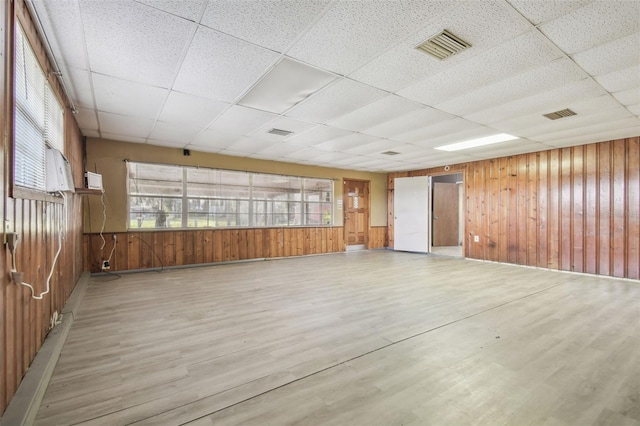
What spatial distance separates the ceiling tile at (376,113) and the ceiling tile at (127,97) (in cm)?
226

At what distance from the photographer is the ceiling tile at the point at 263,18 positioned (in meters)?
1.87

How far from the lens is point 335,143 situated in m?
5.46

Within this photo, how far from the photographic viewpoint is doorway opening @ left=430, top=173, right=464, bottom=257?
A: 9.46 metres

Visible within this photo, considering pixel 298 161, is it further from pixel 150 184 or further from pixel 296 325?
pixel 296 325

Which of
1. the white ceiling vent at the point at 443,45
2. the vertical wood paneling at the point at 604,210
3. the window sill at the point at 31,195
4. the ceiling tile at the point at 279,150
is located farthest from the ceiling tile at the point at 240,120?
the vertical wood paneling at the point at 604,210

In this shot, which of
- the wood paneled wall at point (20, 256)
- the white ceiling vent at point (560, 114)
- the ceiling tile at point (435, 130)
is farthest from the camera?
the ceiling tile at point (435, 130)

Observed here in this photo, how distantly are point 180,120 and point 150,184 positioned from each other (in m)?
2.22

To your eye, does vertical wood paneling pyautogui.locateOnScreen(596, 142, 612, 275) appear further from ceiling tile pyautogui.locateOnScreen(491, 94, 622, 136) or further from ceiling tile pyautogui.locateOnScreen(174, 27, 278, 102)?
ceiling tile pyautogui.locateOnScreen(174, 27, 278, 102)

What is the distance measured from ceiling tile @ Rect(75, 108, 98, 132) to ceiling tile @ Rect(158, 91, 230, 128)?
2.85 ft

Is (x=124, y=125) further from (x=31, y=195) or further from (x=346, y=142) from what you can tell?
(x=346, y=142)

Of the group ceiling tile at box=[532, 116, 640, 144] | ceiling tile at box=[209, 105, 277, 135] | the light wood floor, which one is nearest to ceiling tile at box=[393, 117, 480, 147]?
ceiling tile at box=[532, 116, 640, 144]

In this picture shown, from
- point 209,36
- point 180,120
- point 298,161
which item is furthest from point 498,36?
point 298,161

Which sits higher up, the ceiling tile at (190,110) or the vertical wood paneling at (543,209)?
the ceiling tile at (190,110)

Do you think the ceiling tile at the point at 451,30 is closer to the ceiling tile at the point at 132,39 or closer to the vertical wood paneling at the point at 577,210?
the ceiling tile at the point at 132,39
